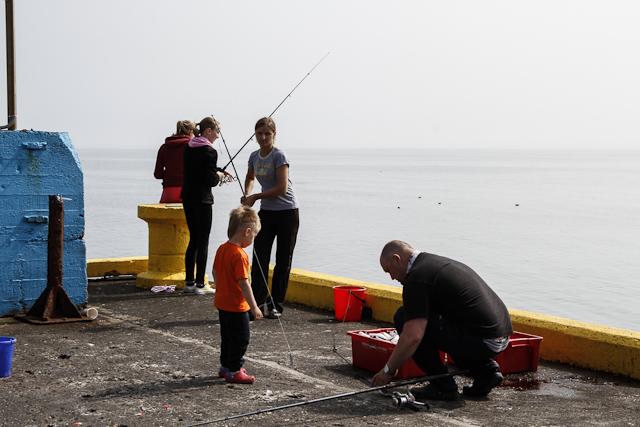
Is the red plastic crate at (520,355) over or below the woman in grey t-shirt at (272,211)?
below

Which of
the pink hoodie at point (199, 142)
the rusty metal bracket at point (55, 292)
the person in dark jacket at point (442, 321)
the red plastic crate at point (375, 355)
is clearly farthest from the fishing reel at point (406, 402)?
the pink hoodie at point (199, 142)

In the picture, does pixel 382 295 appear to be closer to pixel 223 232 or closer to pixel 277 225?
pixel 277 225

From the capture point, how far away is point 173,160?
29.4ft

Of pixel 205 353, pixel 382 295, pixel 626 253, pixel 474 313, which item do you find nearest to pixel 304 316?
pixel 382 295

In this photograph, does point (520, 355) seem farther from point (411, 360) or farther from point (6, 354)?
point (6, 354)

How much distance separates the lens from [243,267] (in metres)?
4.96

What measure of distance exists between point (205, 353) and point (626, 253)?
17.5m

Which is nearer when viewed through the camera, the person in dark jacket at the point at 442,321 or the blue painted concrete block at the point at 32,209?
the person in dark jacket at the point at 442,321

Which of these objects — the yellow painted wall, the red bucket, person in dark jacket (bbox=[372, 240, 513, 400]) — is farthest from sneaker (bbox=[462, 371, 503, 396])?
the red bucket

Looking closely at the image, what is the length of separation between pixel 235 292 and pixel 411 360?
1.30 metres

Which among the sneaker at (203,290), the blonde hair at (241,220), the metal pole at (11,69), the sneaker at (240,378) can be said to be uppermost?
the metal pole at (11,69)

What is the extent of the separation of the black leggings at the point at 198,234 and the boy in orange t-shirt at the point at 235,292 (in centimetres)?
308

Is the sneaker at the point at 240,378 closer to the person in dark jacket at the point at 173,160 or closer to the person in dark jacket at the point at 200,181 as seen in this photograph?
the person in dark jacket at the point at 200,181

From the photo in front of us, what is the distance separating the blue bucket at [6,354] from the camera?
5.03 meters
